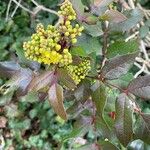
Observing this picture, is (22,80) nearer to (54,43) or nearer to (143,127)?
(54,43)

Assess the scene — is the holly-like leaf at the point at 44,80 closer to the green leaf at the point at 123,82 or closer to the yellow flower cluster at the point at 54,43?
the yellow flower cluster at the point at 54,43

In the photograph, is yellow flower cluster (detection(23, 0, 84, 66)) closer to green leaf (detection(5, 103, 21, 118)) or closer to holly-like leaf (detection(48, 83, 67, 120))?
holly-like leaf (detection(48, 83, 67, 120))

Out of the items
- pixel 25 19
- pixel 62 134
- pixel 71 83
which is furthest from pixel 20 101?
pixel 71 83

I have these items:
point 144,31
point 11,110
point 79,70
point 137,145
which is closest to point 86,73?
point 79,70

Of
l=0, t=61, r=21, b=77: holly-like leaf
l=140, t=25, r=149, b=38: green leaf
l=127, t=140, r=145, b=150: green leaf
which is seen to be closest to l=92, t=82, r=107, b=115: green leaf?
l=0, t=61, r=21, b=77: holly-like leaf

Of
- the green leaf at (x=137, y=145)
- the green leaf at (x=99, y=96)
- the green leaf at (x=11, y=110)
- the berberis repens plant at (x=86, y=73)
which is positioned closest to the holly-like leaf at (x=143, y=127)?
the berberis repens plant at (x=86, y=73)
